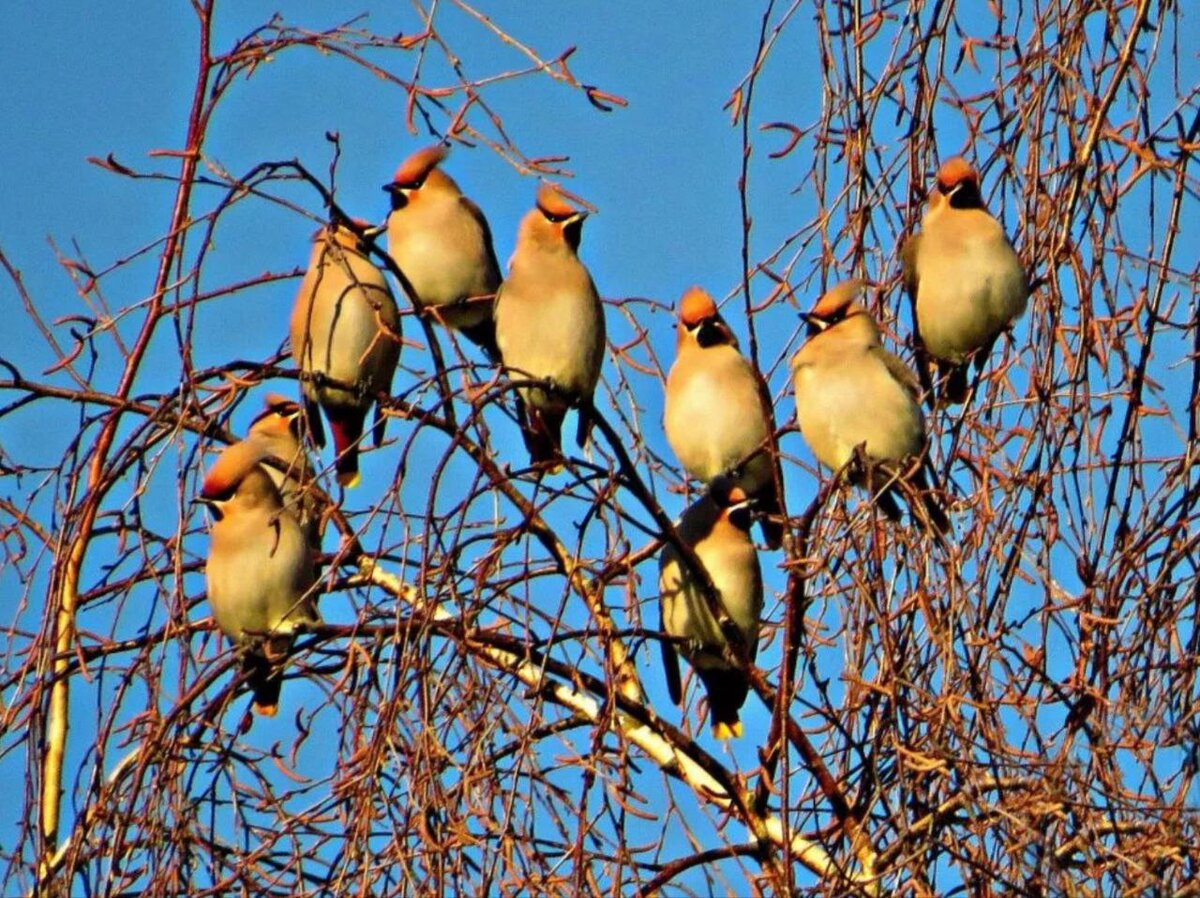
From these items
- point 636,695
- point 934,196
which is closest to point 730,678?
point 636,695

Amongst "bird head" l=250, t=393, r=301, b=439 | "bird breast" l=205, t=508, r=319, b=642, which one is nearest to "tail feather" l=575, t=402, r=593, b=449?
"bird breast" l=205, t=508, r=319, b=642

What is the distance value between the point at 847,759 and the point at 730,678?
917mm

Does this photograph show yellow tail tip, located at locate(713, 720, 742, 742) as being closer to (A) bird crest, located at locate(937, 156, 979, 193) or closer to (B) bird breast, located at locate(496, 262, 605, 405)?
(B) bird breast, located at locate(496, 262, 605, 405)

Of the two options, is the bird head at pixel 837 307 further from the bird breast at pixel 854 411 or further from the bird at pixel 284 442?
the bird at pixel 284 442

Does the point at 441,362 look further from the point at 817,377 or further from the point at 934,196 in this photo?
the point at 934,196

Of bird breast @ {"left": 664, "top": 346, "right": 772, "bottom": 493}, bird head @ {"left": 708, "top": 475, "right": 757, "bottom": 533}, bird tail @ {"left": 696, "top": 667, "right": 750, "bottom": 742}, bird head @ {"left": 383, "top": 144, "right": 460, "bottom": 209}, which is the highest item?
bird head @ {"left": 383, "top": 144, "right": 460, "bottom": 209}

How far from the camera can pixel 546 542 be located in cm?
444

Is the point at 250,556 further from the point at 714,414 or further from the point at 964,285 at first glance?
the point at 964,285

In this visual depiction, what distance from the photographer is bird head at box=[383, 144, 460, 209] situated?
18.5ft

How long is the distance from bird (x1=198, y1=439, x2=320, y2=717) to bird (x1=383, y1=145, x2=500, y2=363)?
2.11 feet

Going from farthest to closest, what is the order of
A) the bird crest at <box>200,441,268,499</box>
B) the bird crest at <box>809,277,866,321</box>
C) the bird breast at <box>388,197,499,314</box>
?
the bird breast at <box>388,197,499,314</box> < the bird crest at <box>200,441,268,499</box> < the bird crest at <box>809,277,866,321</box>

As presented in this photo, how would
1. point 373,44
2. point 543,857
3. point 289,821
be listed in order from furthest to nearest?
point 373,44, point 289,821, point 543,857

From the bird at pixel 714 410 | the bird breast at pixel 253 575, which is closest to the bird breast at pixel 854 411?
the bird at pixel 714 410

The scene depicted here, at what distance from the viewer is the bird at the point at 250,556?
4969 millimetres
